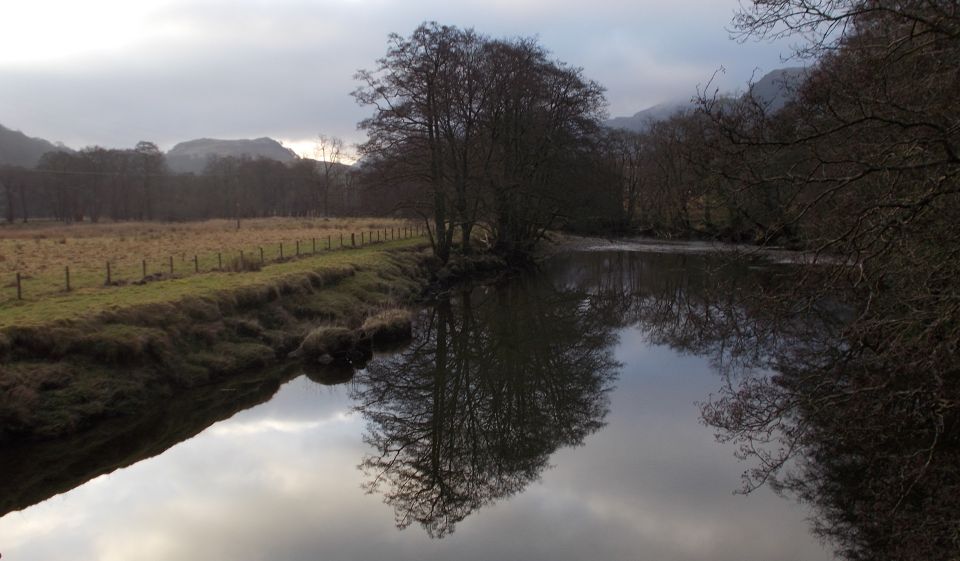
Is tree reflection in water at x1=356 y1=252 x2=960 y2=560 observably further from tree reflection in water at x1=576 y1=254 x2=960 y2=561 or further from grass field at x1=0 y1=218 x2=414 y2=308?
grass field at x1=0 y1=218 x2=414 y2=308

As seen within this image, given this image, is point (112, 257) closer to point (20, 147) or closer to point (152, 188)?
point (152, 188)

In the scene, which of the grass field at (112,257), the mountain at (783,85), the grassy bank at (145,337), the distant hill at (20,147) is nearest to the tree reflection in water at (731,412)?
the mountain at (783,85)

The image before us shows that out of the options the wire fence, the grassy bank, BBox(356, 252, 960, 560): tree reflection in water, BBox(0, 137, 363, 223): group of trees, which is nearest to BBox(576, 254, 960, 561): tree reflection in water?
BBox(356, 252, 960, 560): tree reflection in water

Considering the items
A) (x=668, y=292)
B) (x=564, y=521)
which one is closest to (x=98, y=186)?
(x=668, y=292)

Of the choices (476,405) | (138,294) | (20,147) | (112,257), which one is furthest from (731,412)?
(20,147)

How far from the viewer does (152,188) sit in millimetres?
73125

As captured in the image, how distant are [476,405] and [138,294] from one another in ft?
30.2

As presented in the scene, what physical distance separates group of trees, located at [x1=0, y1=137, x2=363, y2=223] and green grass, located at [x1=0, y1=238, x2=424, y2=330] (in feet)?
139

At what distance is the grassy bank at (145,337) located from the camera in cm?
1130

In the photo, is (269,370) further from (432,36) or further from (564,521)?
(432,36)

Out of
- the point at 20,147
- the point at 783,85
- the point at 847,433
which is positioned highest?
the point at 20,147

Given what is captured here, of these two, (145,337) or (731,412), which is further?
(145,337)

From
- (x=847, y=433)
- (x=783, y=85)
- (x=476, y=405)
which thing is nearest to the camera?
(x=847, y=433)

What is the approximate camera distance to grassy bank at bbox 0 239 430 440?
11.3m
